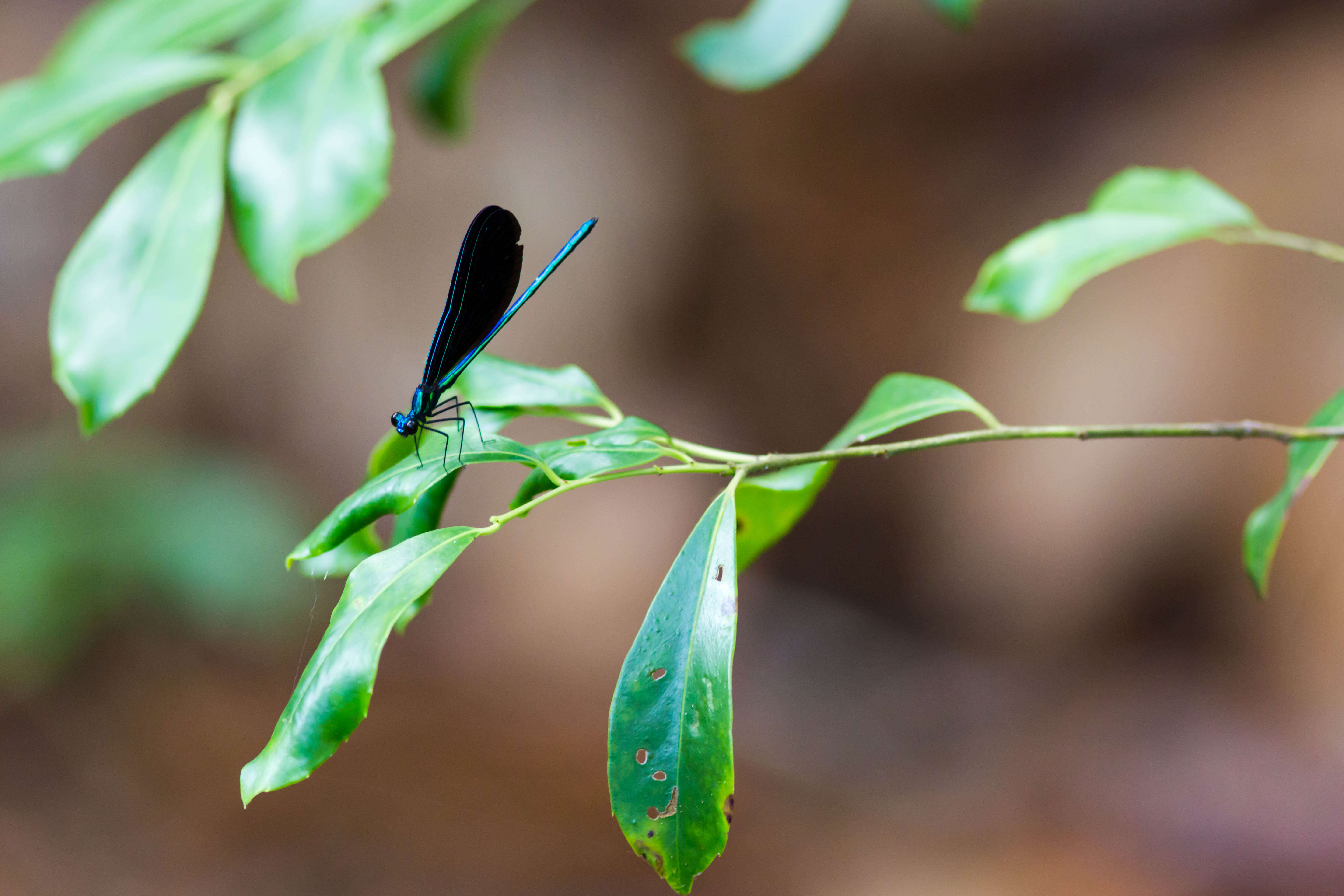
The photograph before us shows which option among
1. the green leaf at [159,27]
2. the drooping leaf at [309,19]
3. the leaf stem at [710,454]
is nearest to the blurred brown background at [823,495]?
the green leaf at [159,27]

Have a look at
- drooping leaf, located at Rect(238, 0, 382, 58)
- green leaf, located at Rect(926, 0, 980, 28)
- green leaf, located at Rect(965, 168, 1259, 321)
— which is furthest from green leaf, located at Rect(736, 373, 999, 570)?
drooping leaf, located at Rect(238, 0, 382, 58)

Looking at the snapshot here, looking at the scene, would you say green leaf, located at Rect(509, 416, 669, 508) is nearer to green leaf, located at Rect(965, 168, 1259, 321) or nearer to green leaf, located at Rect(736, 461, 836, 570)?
green leaf, located at Rect(736, 461, 836, 570)

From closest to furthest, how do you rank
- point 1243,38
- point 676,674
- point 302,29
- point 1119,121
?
point 676,674, point 302,29, point 1243,38, point 1119,121

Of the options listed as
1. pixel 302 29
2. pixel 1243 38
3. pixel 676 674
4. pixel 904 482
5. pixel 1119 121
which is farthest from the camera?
pixel 904 482

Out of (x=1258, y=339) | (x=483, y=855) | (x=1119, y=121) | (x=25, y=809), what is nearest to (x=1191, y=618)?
(x=1258, y=339)

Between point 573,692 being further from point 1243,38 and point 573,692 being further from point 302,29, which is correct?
point 1243,38

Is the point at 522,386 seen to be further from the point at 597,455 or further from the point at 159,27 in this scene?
the point at 159,27

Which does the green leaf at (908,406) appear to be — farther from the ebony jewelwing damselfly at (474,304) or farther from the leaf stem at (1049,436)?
the ebony jewelwing damselfly at (474,304)
